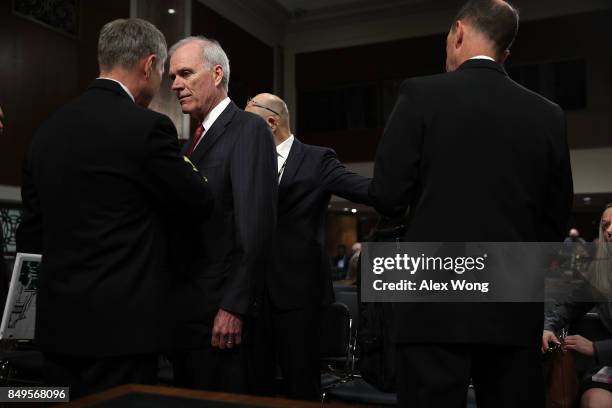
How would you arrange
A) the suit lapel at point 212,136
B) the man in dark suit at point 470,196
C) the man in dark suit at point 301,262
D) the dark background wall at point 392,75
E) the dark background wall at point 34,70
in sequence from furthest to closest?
the dark background wall at point 392,75 < the dark background wall at point 34,70 < the man in dark suit at point 301,262 < the suit lapel at point 212,136 < the man in dark suit at point 470,196

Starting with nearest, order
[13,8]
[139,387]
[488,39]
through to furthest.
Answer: [139,387] < [488,39] < [13,8]

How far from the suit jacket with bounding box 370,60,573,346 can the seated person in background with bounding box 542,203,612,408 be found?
1.14 m

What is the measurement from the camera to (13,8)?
21.1 feet

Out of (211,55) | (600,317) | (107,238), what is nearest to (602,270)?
(600,317)

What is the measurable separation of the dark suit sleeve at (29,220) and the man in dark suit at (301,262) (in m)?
0.76

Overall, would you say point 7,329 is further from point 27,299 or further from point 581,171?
point 581,171

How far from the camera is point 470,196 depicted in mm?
1234

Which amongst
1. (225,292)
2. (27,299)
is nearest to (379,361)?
(225,292)

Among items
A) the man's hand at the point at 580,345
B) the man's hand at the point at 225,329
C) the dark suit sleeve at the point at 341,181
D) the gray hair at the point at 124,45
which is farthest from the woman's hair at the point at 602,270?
the gray hair at the point at 124,45

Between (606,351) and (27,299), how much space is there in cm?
226

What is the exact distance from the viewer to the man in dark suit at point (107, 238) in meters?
1.36

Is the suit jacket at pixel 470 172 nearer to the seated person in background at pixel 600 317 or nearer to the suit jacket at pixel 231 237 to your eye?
the suit jacket at pixel 231 237

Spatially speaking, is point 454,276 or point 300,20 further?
point 300,20

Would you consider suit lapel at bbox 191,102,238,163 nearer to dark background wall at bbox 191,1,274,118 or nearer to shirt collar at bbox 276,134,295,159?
shirt collar at bbox 276,134,295,159
